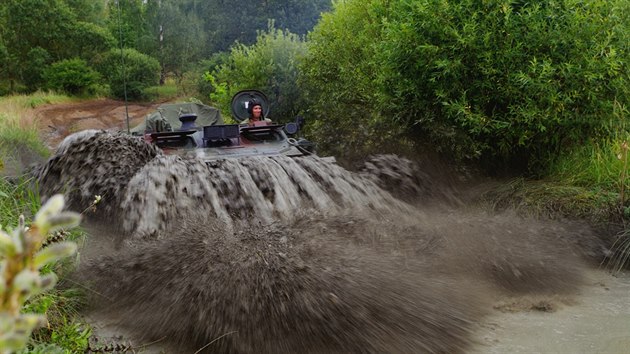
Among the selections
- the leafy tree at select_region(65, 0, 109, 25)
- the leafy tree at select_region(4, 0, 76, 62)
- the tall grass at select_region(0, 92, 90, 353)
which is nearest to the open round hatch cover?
the tall grass at select_region(0, 92, 90, 353)

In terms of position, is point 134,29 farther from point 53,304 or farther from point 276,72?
point 53,304

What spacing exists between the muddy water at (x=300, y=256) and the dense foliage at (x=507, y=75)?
40.8 inches

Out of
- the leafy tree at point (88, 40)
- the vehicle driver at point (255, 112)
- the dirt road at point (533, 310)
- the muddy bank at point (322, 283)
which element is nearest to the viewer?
the muddy bank at point (322, 283)

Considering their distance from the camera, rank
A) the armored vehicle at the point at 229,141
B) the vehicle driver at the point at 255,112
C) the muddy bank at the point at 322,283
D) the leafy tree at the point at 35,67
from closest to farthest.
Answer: the muddy bank at the point at 322,283 < the armored vehicle at the point at 229,141 < the vehicle driver at the point at 255,112 < the leafy tree at the point at 35,67

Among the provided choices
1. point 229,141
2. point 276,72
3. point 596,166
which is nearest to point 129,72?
point 276,72

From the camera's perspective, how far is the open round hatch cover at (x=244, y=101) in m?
11.1

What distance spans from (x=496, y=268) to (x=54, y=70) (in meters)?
25.2

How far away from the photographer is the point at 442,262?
5.57 meters

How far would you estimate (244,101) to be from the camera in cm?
1116

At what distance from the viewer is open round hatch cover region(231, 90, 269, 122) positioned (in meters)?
11.1

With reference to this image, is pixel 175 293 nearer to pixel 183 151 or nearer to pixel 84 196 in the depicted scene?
pixel 84 196

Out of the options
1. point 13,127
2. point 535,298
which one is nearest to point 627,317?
point 535,298

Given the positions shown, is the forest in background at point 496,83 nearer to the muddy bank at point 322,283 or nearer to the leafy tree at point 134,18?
the muddy bank at point 322,283

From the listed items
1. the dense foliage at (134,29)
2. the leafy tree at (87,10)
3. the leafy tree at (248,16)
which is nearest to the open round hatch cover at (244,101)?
the dense foliage at (134,29)
